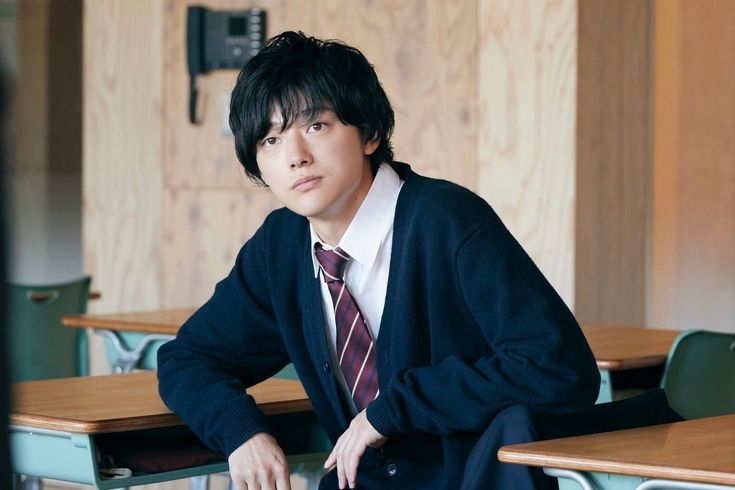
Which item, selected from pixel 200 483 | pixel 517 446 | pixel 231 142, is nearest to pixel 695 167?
pixel 231 142

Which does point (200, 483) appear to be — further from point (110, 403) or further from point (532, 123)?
point (532, 123)

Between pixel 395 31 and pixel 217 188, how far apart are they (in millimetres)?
1094

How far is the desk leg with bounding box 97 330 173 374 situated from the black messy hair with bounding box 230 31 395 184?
158cm

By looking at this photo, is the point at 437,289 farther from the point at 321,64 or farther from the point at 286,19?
the point at 286,19

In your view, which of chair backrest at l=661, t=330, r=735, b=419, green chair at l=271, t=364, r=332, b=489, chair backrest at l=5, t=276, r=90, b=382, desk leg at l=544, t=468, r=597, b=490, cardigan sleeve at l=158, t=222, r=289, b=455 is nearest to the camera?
desk leg at l=544, t=468, r=597, b=490

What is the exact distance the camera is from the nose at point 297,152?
5.95 ft

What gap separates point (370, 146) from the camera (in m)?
1.90

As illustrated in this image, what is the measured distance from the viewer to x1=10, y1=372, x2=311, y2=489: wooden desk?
71.4 inches

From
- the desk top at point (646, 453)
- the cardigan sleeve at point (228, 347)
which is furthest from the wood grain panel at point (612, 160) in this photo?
the desk top at point (646, 453)

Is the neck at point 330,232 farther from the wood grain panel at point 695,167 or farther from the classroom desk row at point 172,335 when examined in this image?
the wood grain panel at point 695,167

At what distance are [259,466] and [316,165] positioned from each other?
47 centimetres

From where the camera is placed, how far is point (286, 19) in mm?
5059

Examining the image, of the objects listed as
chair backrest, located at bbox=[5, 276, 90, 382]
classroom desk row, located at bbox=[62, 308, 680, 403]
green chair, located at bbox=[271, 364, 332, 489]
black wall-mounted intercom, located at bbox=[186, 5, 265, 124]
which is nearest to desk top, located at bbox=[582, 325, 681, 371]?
classroom desk row, located at bbox=[62, 308, 680, 403]

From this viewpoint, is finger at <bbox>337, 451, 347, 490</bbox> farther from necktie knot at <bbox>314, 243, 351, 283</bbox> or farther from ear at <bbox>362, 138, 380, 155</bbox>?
ear at <bbox>362, 138, 380, 155</bbox>
